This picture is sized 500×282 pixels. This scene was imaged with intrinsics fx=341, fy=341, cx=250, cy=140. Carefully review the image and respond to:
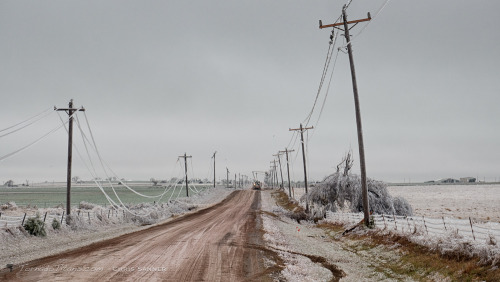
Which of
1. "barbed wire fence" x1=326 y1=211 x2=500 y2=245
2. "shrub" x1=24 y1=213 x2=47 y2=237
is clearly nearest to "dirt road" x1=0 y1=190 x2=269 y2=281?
"shrub" x1=24 y1=213 x2=47 y2=237

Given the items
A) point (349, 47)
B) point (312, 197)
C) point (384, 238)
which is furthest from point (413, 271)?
point (312, 197)

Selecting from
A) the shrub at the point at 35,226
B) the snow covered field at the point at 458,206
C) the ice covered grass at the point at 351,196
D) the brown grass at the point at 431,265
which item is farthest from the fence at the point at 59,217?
the snow covered field at the point at 458,206

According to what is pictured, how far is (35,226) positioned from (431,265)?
18.2m

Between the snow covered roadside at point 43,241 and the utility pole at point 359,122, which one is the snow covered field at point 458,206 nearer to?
the utility pole at point 359,122

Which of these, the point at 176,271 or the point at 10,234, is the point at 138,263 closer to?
the point at 176,271

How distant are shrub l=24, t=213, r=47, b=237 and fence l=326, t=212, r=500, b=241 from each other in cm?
1731

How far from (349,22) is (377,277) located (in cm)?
1361

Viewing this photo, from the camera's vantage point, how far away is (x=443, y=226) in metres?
11.9

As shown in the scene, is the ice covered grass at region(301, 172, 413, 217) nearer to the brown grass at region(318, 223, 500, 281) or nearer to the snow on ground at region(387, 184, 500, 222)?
the snow on ground at region(387, 184, 500, 222)

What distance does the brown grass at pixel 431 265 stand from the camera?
839cm

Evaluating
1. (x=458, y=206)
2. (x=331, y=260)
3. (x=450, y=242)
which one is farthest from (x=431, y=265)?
(x=458, y=206)

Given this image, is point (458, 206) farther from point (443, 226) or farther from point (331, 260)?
point (331, 260)

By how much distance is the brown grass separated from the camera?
27.5 ft

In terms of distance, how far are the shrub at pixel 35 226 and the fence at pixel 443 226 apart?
56.8ft
